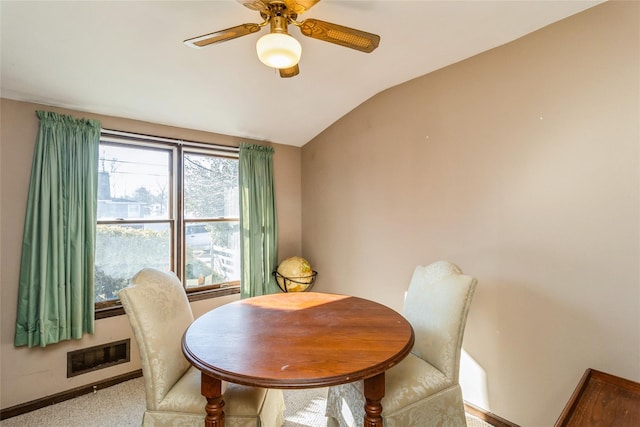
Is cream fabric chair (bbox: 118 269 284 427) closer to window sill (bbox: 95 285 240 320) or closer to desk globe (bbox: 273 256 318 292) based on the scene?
window sill (bbox: 95 285 240 320)

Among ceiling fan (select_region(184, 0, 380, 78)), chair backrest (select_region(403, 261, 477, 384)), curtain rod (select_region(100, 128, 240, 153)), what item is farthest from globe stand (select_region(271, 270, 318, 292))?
ceiling fan (select_region(184, 0, 380, 78))

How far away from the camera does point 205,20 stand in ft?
5.54

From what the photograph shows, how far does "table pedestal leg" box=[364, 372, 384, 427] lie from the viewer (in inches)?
49.8

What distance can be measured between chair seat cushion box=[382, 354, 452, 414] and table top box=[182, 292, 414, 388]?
9.6 inches

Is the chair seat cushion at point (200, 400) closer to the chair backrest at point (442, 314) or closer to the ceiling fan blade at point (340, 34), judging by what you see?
the chair backrest at point (442, 314)

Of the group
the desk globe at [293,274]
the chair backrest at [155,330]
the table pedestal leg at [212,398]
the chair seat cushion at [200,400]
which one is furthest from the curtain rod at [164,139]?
the table pedestal leg at [212,398]

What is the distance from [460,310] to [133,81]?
8.49 feet

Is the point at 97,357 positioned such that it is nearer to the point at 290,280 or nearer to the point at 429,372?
the point at 290,280

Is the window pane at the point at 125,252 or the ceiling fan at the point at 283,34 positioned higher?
the ceiling fan at the point at 283,34

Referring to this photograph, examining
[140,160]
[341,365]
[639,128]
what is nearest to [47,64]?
[140,160]

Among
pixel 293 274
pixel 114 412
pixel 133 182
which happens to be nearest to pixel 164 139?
pixel 133 182

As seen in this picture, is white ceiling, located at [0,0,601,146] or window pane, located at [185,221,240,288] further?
window pane, located at [185,221,240,288]

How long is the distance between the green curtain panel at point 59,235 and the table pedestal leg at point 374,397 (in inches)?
88.9

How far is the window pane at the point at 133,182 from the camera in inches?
98.3
